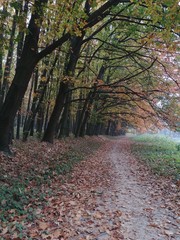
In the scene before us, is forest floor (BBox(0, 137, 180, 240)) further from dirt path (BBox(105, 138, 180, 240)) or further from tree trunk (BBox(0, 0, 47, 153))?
tree trunk (BBox(0, 0, 47, 153))

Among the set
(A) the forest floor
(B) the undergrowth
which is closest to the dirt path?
(A) the forest floor

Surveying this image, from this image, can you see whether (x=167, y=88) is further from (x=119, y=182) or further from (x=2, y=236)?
(x=2, y=236)

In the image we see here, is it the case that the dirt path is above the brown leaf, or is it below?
above

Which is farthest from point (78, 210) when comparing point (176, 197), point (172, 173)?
point (172, 173)

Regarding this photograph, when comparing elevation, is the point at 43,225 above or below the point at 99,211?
below

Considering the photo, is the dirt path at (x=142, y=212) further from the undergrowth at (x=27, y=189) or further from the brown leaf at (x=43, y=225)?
the undergrowth at (x=27, y=189)

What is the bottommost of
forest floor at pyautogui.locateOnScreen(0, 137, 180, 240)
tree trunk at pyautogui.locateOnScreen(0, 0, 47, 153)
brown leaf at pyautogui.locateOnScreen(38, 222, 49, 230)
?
brown leaf at pyautogui.locateOnScreen(38, 222, 49, 230)

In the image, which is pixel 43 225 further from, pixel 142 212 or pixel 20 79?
pixel 20 79

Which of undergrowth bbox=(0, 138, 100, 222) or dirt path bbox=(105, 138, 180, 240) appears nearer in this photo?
dirt path bbox=(105, 138, 180, 240)

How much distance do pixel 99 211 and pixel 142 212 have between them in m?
1.07

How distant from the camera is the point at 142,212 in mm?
6262

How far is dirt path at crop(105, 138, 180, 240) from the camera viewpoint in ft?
16.8

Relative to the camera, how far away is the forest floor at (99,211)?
4.93 metres

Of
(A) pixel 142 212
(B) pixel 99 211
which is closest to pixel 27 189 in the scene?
(B) pixel 99 211
